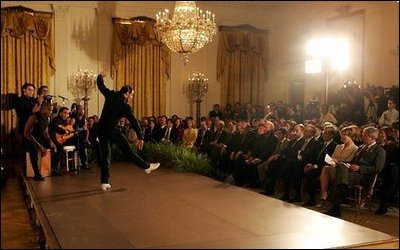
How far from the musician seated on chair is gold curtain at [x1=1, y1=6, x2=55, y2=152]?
2631mm

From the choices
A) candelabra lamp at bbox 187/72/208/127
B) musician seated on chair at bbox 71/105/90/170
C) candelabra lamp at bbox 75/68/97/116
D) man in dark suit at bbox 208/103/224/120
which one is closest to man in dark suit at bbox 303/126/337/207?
candelabra lamp at bbox 187/72/208/127

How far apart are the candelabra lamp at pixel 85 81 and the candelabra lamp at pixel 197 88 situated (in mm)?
1965

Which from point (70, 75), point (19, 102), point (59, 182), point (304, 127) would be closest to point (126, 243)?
point (59, 182)

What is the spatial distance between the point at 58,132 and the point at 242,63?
554 cm

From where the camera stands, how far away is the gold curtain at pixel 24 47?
10.2m

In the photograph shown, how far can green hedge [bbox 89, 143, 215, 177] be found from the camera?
7.93m

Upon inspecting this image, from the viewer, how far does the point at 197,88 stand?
1026cm

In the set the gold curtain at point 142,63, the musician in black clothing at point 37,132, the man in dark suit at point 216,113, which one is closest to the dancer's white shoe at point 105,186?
the musician in black clothing at point 37,132

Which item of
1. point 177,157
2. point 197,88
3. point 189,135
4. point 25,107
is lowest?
point 177,157

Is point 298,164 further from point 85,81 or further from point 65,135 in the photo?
point 85,81

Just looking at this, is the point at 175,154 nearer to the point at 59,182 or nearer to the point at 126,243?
the point at 59,182

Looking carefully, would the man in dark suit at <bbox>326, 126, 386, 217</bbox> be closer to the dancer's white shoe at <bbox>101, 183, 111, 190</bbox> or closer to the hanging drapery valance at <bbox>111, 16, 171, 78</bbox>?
the dancer's white shoe at <bbox>101, 183, 111, 190</bbox>

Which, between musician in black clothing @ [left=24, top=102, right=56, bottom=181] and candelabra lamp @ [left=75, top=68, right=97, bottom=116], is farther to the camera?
candelabra lamp @ [left=75, top=68, right=97, bottom=116]

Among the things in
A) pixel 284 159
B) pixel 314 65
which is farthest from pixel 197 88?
pixel 284 159
